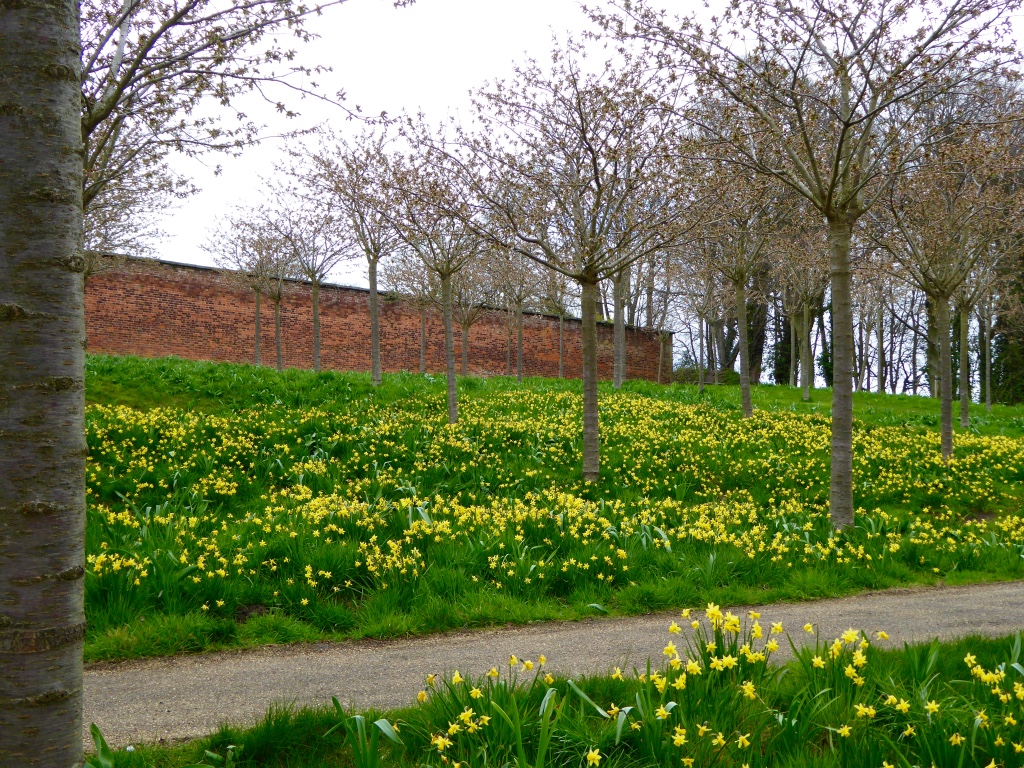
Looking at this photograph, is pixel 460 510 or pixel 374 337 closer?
pixel 460 510

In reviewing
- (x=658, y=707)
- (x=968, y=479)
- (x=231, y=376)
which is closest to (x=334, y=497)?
(x=658, y=707)

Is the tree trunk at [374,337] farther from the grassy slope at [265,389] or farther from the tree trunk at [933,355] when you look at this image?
the tree trunk at [933,355]

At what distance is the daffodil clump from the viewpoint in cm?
262

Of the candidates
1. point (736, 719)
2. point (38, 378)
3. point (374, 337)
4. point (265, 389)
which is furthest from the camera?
point (374, 337)

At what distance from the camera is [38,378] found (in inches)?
75.4

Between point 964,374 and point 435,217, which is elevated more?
point 435,217

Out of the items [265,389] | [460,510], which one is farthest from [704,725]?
[265,389]

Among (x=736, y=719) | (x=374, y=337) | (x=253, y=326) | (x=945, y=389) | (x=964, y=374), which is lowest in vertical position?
(x=736, y=719)

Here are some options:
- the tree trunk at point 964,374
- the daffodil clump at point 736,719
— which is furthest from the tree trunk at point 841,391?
the tree trunk at point 964,374

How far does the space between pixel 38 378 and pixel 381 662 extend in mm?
2917

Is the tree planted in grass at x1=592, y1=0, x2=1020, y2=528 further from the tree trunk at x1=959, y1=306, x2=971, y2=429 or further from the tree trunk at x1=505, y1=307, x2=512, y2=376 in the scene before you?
the tree trunk at x1=505, y1=307, x2=512, y2=376

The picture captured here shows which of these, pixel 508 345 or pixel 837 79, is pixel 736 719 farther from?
pixel 508 345

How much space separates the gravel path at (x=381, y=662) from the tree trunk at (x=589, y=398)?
3702mm

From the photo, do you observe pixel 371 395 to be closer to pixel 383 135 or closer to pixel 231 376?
pixel 231 376
